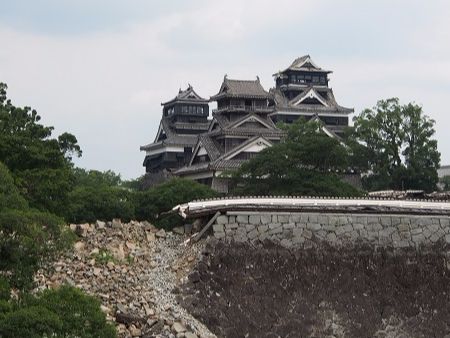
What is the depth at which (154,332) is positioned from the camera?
1881 cm

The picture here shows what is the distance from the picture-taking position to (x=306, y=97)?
68.4 m

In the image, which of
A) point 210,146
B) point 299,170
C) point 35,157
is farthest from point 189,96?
point 35,157

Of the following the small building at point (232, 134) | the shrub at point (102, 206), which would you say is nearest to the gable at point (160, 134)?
the small building at point (232, 134)

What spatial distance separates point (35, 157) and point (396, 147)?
29297 millimetres

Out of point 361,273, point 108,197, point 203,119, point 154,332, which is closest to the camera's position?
point 154,332

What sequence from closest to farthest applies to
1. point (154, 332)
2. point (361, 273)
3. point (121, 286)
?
point (154, 332)
point (121, 286)
point (361, 273)

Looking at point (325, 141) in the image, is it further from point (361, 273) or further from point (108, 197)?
point (361, 273)

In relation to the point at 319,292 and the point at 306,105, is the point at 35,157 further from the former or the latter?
the point at 306,105

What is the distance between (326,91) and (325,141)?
29217mm

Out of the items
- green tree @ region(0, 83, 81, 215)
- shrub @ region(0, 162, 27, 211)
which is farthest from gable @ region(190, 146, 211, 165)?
shrub @ region(0, 162, 27, 211)

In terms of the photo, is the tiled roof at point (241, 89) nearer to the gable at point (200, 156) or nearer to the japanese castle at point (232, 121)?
the japanese castle at point (232, 121)

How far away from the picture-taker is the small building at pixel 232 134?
53.6m

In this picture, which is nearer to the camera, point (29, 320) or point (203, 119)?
point (29, 320)

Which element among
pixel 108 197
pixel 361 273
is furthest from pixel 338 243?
pixel 108 197
